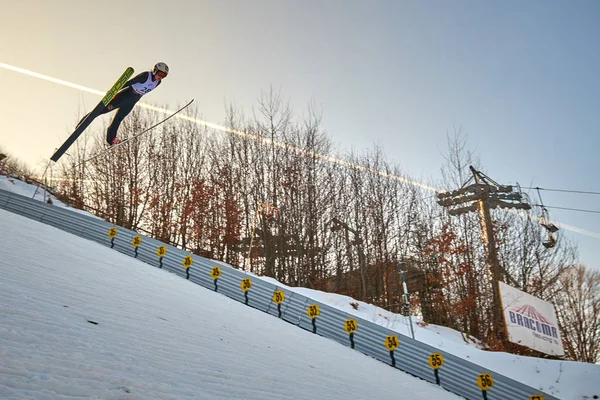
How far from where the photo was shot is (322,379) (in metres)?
4.91

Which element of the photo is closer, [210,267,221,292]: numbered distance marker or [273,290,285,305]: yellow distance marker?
[273,290,285,305]: yellow distance marker

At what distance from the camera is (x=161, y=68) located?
10.8m

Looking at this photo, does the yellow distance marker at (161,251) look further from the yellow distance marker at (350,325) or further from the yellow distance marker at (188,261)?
the yellow distance marker at (350,325)

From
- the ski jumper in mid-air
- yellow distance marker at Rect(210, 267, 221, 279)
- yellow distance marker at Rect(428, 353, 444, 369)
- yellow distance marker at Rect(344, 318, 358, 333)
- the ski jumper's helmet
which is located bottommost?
yellow distance marker at Rect(428, 353, 444, 369)

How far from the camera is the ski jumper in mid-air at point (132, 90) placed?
35.4ft

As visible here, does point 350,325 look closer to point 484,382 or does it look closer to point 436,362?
Answer: point 436,362

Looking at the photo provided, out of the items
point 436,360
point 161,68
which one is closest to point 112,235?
point 161,68

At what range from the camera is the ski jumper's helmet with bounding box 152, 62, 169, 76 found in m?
10.7

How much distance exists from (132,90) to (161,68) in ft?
3.59

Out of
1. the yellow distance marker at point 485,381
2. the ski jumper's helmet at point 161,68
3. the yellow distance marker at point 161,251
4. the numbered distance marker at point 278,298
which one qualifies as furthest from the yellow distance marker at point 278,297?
the ski jumper's helmet at point 161,68

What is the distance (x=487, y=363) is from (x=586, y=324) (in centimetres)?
2168

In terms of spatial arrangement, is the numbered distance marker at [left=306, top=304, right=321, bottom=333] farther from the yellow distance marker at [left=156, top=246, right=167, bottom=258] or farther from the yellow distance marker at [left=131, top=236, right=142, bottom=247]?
the yellow distance marker at [left=131, top=236, right=142, bottom=247]

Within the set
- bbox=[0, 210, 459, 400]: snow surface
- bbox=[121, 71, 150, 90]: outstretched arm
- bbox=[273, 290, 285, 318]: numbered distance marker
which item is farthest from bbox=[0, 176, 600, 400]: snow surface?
bbox=[121, 71, 150, 90]: outstretched arm

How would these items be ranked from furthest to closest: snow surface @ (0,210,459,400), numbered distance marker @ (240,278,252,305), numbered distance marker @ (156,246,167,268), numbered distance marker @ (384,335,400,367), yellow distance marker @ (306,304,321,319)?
numbered distance marker @ (156,246,167,268) → numbered distance marker @ (240,278,252,305) → yellow distance marker @ (306,304,321,319) → numbered distance marker @ (384,335,400,367) → snow surface @ (0,210,459,400)
